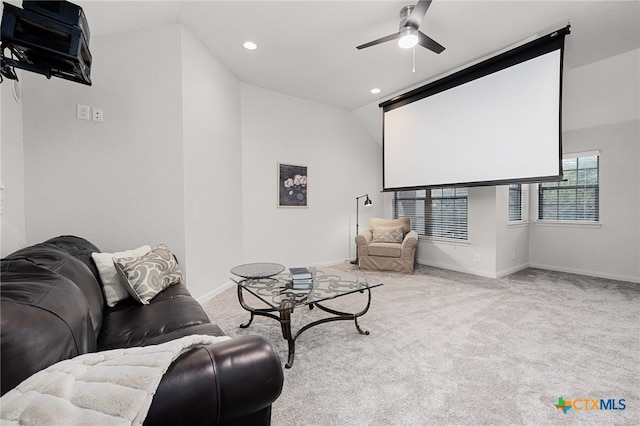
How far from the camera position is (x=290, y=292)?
219cm

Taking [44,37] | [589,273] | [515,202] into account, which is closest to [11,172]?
[44,37]

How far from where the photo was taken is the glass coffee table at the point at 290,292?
1964mm

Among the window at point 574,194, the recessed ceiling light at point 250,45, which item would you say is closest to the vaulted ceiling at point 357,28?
the recessed ceiling light at point 250,45

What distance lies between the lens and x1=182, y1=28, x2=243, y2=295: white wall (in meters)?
2.88

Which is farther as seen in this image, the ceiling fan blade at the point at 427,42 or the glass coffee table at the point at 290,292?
the ceiling fan blade at the point at 427,42

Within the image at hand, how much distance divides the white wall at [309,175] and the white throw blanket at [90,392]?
11.4 ft

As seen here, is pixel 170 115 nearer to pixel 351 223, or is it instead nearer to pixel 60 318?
pixel 60 318

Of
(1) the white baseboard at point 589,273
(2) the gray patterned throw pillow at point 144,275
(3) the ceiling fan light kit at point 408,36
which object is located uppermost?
(3) the ceiling fan light kit at point 408,36

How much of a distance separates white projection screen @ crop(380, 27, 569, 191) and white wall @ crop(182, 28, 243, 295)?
2.48 metres

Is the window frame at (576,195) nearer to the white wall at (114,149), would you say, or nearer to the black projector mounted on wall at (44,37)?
the white wall at (114,149)

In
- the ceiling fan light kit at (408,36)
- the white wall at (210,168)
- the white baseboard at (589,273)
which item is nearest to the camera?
the ceiling fan light kit at (408,36)

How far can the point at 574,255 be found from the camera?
14.4 ft

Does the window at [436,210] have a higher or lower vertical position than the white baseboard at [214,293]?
higher

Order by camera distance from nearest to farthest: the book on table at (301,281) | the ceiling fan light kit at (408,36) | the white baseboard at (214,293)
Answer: the book on table at (301,281) → the ceiling fan light kit at (408,36) → the white baseboard at (214,293)
